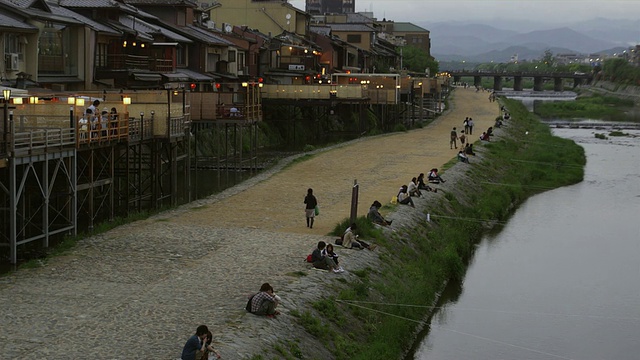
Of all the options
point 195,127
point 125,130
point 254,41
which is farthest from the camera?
point 254,41

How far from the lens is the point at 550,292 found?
91.8 feet

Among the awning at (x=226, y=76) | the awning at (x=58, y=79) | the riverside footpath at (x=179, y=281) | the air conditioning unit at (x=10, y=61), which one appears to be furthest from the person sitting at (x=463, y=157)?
the air conditioning unit at (x=10, y=61)

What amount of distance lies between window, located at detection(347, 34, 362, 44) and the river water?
64978mm

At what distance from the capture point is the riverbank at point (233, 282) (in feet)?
56.2

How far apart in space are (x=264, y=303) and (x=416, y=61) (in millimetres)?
120648

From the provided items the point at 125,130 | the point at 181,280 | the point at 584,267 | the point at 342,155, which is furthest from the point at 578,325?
the point at 342,155

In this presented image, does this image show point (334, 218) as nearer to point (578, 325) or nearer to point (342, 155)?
point (578, 325)

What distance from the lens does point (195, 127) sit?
48375 mm

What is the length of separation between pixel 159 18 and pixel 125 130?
32542 mm

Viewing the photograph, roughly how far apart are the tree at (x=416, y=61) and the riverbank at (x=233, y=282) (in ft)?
326

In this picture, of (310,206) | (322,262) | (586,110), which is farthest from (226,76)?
(586,110)

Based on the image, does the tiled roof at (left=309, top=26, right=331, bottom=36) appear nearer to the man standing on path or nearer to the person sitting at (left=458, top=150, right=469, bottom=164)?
the man standing on path

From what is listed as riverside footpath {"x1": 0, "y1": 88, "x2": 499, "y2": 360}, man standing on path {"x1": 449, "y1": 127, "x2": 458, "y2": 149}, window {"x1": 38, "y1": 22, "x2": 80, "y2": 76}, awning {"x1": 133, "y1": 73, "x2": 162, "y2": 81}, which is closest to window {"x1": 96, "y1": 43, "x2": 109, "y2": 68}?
awning {"x1": 133, "y1": 73, "x2": 162, "y2": 81}

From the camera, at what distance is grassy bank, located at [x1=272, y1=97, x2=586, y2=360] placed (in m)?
20.2
